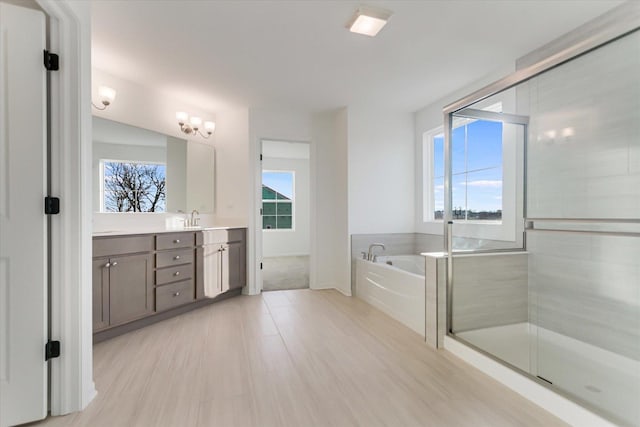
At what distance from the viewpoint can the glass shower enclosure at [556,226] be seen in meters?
1.79

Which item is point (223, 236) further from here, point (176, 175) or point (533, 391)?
point (533, 391)

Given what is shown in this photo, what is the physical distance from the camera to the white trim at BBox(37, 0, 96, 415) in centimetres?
155

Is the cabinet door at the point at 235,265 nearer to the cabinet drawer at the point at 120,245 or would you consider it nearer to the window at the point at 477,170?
the cabinet drawer at the point at 120,245

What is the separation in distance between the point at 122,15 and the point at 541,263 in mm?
3507

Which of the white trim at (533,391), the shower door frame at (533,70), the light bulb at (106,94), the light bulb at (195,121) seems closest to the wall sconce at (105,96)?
the light bulb at (106,94)

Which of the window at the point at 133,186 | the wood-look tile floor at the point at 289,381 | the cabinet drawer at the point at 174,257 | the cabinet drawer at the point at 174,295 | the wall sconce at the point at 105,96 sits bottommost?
the wood-look tile floor at the point at 289,381

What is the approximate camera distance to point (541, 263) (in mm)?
2357

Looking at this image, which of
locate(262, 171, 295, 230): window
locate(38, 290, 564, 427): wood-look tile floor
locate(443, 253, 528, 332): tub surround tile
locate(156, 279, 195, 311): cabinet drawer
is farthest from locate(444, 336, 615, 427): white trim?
locate(262, 171, 295, 230): window

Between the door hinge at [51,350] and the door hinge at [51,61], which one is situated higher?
the door hinge at [51,61]

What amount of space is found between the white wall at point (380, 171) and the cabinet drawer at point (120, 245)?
2272 mm

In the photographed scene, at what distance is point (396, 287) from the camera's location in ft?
9.87

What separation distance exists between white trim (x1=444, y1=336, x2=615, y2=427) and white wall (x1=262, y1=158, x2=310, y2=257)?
546 cm

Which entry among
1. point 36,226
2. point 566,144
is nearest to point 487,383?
point 566,144

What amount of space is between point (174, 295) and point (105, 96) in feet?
6.54
